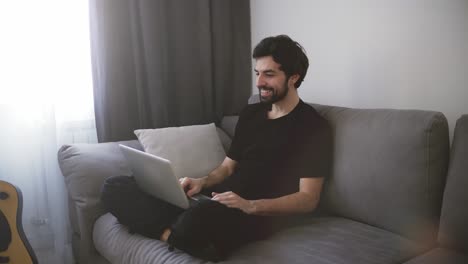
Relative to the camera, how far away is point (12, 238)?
1.71 metres

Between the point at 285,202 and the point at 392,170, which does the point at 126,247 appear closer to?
the point at 285,202

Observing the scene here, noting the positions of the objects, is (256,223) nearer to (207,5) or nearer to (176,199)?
(176,199)

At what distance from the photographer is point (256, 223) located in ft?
4.79

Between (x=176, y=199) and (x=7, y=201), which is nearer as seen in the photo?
(x=176, y=199)

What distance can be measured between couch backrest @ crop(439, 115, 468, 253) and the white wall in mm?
391

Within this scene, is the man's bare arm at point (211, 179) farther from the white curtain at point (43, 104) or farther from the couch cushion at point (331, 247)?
the white curtain at point (43, 104)

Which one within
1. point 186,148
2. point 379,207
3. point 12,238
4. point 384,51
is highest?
point 384,51

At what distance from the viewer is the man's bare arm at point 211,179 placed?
174 centimetres

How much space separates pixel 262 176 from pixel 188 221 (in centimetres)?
47

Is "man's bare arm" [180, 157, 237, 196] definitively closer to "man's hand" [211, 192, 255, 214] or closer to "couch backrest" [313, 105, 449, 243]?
"man's hand" [211, 192, 255, 214]

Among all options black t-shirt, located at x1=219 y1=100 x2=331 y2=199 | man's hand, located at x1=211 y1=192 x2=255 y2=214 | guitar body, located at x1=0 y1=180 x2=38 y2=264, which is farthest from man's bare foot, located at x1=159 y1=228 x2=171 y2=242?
guitar body, located at x1=0 y1=180 x2=38 y2=264

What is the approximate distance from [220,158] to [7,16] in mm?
1297

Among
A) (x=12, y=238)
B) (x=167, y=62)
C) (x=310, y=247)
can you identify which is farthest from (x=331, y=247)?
(x=167, y=62)

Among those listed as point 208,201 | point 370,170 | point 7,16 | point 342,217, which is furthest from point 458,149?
point 7,16
